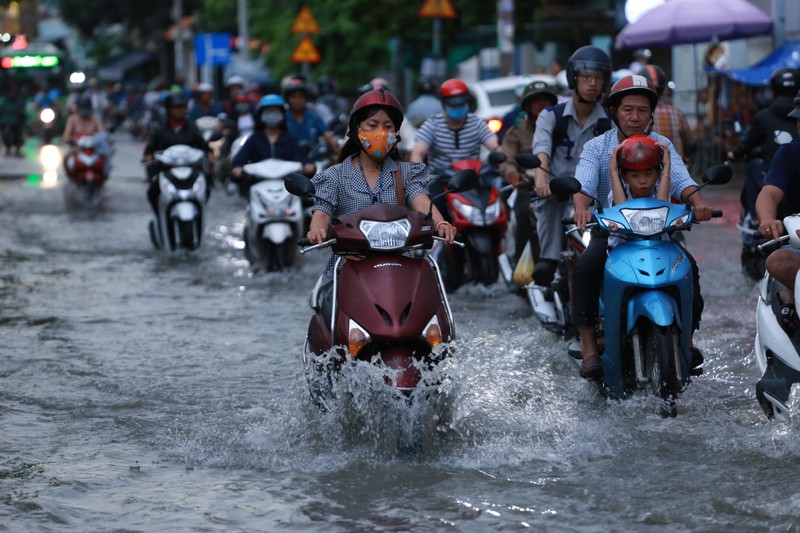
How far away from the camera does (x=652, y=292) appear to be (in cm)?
671

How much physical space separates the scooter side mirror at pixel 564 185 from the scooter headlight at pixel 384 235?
3.51ft

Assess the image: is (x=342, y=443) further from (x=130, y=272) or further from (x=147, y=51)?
(x=147, y=51)

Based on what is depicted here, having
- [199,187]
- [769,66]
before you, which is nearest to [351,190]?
[199,187]

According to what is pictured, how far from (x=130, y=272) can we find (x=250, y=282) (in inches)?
55.2

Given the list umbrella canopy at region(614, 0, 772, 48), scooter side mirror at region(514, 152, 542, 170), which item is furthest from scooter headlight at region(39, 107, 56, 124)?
scooter side mirror at region(514, 152, 542, 170)

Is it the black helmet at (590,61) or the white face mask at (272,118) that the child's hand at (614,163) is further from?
the white face mask at (272,118)

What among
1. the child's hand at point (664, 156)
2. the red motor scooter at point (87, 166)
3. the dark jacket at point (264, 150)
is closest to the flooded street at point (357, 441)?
the child's hand at point (664, 156)

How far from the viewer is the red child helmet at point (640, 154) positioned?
23.2ft

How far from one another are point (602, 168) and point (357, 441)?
82.5 inches

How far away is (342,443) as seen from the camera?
649 centimetres

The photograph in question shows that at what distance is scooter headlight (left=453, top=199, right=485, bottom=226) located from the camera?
457 inches

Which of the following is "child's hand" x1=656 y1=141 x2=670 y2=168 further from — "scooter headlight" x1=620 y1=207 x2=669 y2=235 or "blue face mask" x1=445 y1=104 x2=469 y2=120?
"blue face mask" x1=445 y1=104 x2=469 y2=120

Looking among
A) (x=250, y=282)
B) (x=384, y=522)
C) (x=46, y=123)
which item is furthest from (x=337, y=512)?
(x=46, y=123)

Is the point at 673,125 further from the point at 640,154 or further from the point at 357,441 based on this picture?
the point at 357,441
